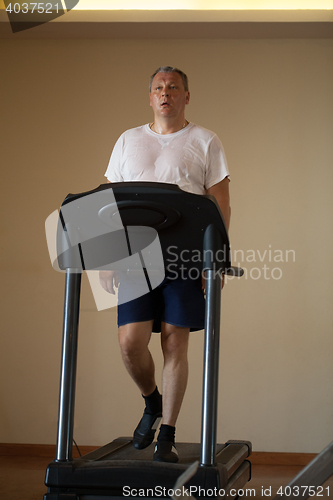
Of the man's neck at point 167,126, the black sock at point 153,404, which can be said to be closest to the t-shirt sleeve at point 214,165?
the man's neck at point 167,126

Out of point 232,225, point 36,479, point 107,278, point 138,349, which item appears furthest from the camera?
point 232,225

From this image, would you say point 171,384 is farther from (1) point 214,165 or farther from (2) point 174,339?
(1) point 214,165

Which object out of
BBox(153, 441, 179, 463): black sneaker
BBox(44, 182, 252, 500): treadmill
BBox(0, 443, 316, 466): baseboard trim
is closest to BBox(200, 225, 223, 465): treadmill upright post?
BBox(44, 182, 252, 500): treadmill

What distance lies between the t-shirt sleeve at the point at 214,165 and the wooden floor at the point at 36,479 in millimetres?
1637

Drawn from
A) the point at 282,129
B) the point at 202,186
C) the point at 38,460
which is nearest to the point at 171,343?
the point at 202,186

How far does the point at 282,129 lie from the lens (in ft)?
11.2

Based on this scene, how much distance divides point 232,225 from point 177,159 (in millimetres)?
1642

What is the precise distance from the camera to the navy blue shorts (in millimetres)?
1712

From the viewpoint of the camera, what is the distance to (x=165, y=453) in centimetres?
152

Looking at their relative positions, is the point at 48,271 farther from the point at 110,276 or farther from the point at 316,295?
the point at 316,295

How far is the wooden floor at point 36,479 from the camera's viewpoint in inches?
91.4

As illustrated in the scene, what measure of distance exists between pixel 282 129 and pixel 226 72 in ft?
2.03

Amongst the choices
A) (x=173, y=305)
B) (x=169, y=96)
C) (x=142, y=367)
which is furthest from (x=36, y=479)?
(x=169, y=96)

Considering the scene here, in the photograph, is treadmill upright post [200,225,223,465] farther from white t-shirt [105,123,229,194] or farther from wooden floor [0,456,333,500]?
wooden floor [0,456,333,500]
